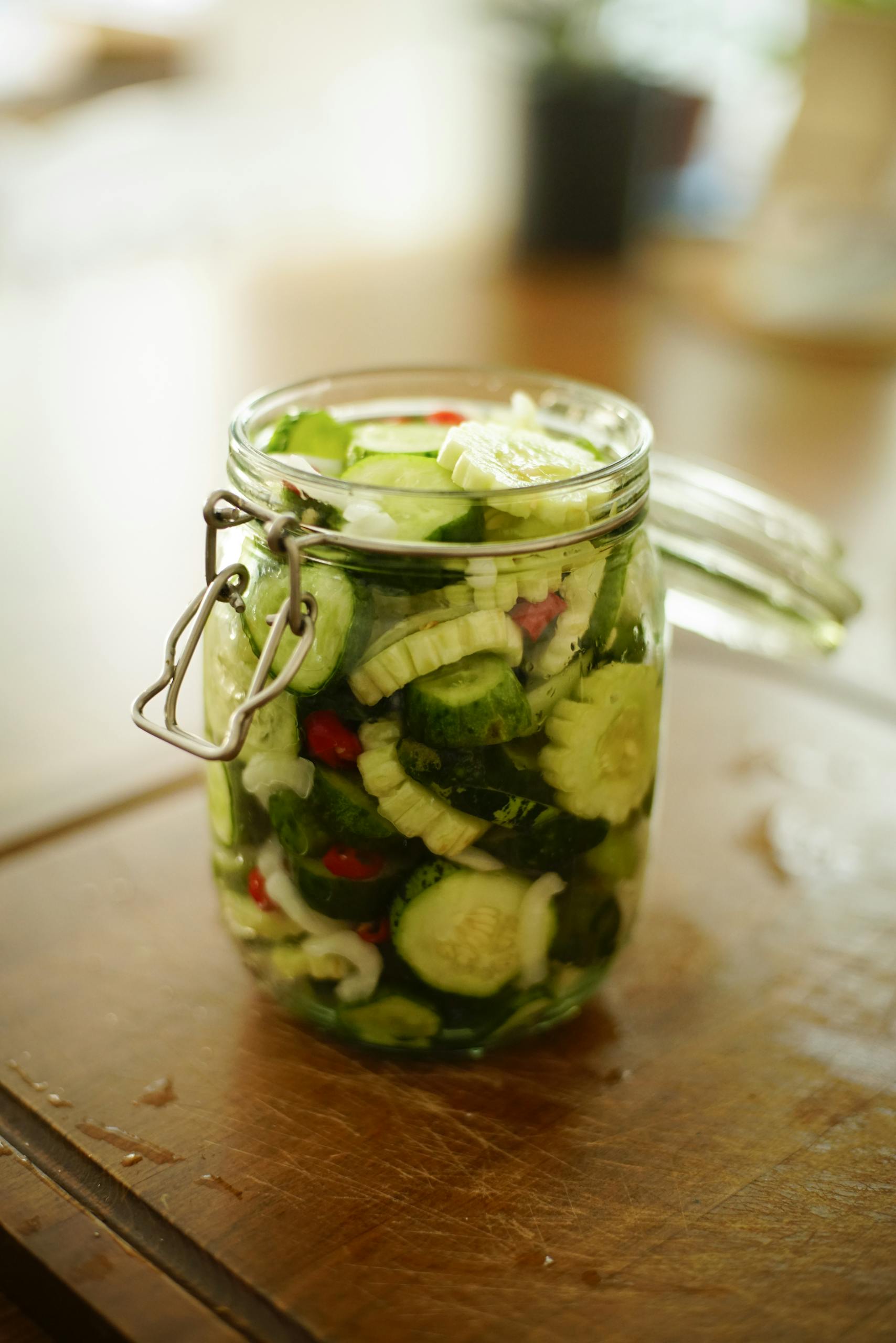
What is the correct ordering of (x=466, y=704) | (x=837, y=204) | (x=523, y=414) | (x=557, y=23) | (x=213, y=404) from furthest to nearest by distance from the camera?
(x=557, y=23) → (x=837, y=204) → (x=213, y=404) → (x=523, y=414) → (x=466, y=704)

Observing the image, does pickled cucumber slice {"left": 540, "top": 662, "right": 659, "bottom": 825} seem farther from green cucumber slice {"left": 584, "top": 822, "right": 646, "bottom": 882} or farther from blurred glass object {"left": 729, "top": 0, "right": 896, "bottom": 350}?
blurred glass object {"left": 729, "top": 0, "right": 896, "bottom": 350}

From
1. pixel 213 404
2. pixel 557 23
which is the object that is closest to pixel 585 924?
pixel 213 404

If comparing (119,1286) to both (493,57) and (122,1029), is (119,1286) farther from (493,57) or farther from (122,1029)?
(493,57)

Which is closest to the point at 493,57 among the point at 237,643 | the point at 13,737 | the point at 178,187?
the point at 178,187

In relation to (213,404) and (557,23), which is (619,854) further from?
(557,23)

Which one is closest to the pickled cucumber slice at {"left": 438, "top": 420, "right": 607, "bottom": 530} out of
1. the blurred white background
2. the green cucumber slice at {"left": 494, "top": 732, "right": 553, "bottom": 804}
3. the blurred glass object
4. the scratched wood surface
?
the green cucumber slice at {"left": 494, "top": 732, "right": 553, "bottom": 804}
